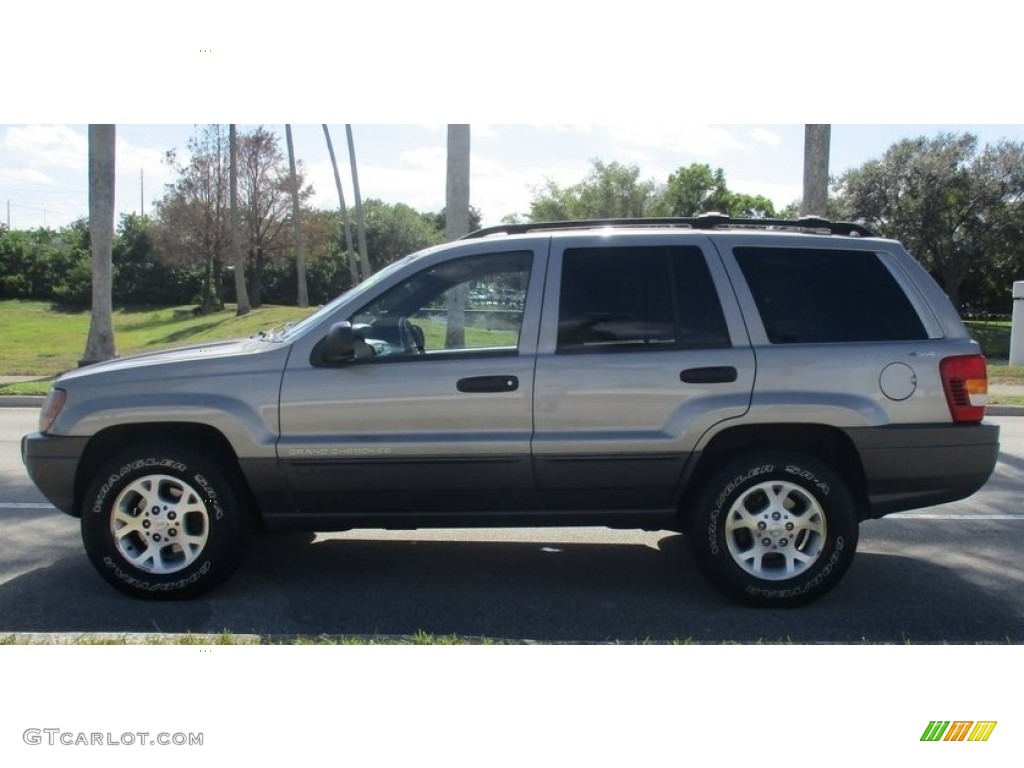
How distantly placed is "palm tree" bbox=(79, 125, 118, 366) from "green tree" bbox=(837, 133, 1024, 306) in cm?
2678

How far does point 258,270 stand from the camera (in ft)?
125

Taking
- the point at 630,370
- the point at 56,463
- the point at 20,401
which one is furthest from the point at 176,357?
the point at 20,401

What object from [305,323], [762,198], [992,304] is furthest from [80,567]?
[762,198]

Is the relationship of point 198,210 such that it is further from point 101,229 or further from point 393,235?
point 101,229

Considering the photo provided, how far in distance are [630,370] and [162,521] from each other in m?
2.55

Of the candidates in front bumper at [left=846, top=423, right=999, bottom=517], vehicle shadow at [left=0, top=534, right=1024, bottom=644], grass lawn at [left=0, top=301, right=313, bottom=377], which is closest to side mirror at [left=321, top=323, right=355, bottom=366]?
vehicle shadow at [left=0, top=534, right=1024, bottom=644]

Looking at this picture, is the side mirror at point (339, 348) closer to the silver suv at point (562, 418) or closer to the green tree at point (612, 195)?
the silver suv at point (562, 418)

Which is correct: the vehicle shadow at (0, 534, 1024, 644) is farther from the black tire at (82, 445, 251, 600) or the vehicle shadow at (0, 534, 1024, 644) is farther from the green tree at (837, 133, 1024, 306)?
the green tree at (837, 133, 1024, 306)

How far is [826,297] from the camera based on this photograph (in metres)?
4.77

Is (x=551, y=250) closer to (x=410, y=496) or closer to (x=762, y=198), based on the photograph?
(x=410, y=496)

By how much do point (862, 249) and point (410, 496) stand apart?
9.10 ft
